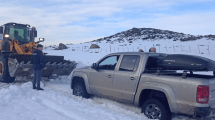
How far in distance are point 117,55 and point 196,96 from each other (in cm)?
271

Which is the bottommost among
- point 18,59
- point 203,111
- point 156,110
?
point 156,110

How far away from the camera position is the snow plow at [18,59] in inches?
362

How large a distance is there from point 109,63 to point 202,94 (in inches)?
127

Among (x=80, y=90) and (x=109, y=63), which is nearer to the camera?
(x=109, y=63)

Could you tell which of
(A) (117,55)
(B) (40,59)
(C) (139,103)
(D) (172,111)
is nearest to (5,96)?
(B) (40,59)

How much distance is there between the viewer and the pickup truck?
14.3ft

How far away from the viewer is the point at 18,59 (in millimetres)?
9273

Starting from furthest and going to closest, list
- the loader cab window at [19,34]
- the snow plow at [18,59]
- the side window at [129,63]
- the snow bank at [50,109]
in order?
the loader cab window at [19,34] → the snow plow at [18,59] → the side window at [129,63] → the snow bank at [50,109]

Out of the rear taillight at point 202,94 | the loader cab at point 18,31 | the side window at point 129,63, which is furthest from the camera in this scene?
the loader cab at point 18,31

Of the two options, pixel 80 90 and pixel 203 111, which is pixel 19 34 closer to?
pixel 80 90

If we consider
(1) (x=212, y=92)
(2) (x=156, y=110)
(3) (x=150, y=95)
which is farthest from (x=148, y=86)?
(1) (x=212, y=92)

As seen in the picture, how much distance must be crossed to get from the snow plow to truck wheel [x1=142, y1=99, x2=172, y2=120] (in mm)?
5638

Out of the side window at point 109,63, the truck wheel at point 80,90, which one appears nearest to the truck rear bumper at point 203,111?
the side window at point 109,63

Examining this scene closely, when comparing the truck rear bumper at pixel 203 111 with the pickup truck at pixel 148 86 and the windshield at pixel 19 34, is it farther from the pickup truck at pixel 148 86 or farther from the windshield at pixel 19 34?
the windshield at pixel 19 34
